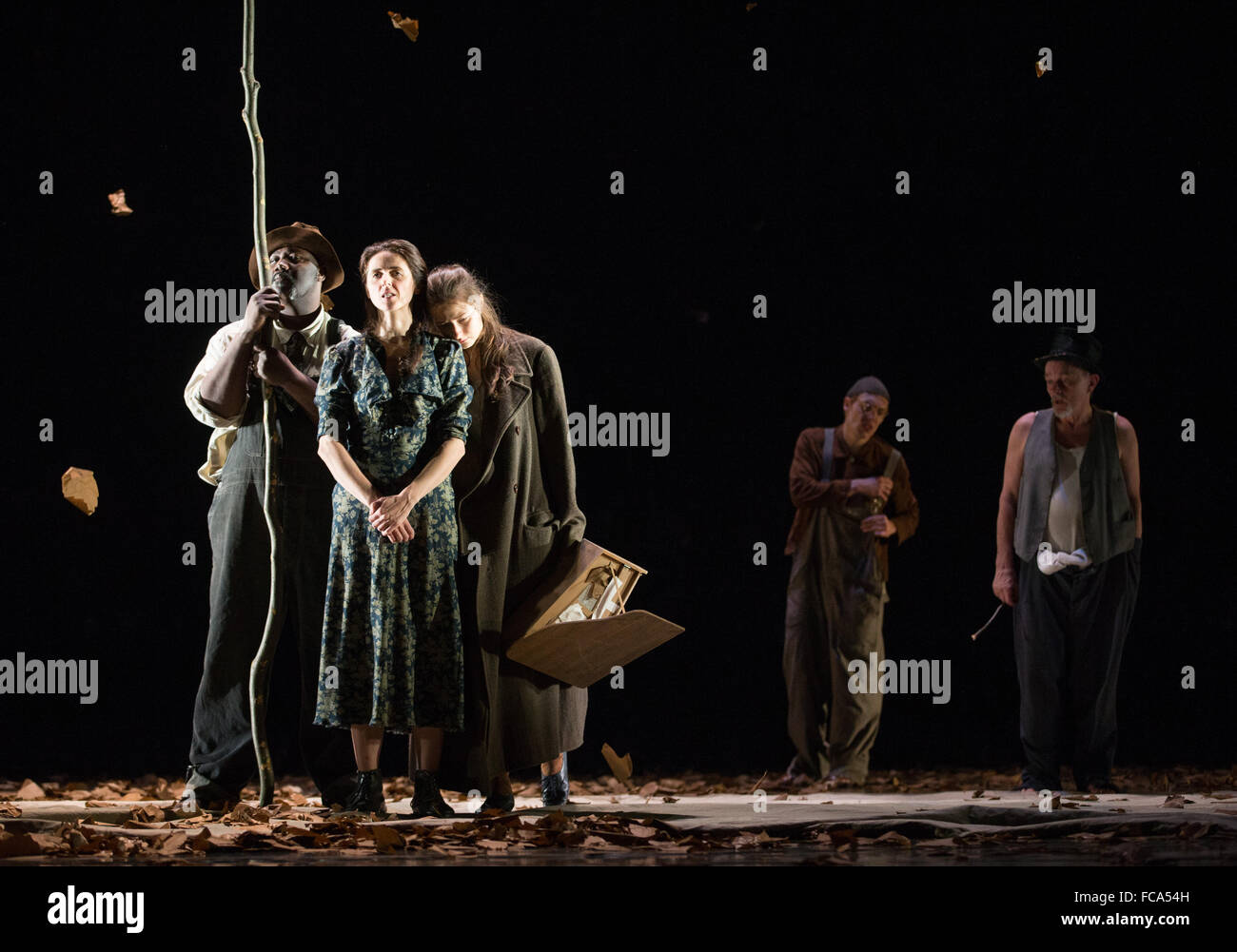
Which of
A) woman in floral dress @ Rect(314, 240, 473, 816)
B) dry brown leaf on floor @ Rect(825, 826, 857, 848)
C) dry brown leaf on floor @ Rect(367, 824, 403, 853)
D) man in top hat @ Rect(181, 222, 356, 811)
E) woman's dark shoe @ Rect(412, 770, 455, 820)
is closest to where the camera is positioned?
dry brown leaf on floor @ Rect(367, 824, 403, 853)

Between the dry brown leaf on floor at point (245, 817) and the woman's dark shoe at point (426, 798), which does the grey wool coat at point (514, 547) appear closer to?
the woman's dark shoe at point (426, 798)

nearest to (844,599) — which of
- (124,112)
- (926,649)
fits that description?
(926,649)

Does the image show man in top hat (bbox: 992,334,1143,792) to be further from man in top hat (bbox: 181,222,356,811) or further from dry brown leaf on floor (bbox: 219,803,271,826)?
dry brown leaf on floor (bbox: 219,803,271,826)

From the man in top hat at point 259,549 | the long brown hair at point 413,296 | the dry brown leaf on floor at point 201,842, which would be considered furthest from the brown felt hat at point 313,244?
the dry brown leaf on floor at point 201,842

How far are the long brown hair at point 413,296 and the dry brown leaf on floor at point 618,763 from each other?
208cm

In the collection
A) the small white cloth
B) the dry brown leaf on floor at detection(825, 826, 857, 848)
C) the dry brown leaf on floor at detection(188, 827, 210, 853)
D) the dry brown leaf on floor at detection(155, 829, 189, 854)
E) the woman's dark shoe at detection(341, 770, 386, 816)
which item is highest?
the small white cloth

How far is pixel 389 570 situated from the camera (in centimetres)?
460

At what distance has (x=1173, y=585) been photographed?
6.85 m

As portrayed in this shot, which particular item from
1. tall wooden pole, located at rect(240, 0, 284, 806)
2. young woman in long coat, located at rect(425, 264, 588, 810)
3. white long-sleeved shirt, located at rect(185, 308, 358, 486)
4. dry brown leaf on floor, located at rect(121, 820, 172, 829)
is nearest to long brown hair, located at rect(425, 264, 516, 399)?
young woman in long coat, located at rect(425, 264, 588, 810)

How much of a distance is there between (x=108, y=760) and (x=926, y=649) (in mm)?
3636

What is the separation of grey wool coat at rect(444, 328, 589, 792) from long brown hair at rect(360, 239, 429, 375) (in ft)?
1.18

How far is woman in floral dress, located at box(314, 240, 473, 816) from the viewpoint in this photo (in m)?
4.57

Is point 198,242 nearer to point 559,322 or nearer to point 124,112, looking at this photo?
point 124,112

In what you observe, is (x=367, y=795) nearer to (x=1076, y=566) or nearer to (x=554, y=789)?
(x=554, y=789)
